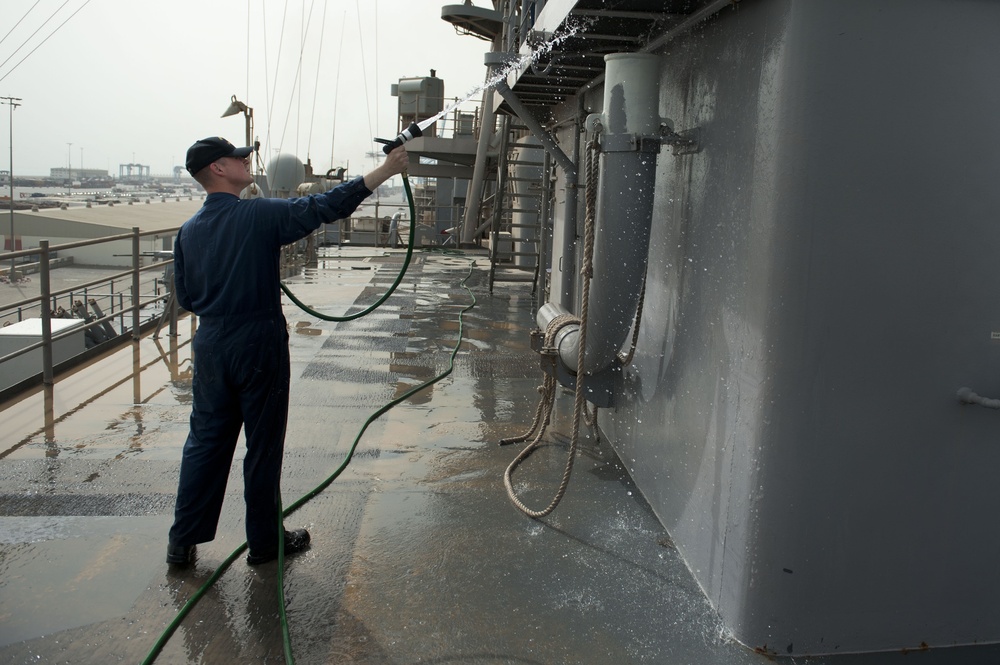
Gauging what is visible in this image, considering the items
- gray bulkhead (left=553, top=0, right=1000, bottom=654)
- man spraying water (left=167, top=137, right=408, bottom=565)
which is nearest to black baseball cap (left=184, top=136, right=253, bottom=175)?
man spraying water (left=167, top=137, right=408, bottom=565)

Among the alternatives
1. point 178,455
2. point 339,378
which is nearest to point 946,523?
point 178,455

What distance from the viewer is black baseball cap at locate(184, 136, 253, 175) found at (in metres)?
3.29

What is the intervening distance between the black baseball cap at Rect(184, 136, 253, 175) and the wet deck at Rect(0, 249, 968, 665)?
1694 millimetres

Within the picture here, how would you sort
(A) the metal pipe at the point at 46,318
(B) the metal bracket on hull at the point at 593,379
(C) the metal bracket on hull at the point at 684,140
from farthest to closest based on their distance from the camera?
(A) the metal pipe at the point at 46,318 < (B) the metal bracket on hull at the point at 593,379 < (C) the metal bracket on hull at the point at 684,140

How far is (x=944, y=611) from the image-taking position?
292 centimetres

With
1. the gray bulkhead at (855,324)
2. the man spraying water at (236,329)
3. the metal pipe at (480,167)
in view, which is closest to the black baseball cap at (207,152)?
the man spraying water at (236,329)

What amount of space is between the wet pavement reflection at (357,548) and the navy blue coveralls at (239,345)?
322 mm

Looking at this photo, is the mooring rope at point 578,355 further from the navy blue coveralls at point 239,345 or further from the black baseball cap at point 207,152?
the black baseball cap at point 207,152

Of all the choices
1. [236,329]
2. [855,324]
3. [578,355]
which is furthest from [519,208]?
[855,324]

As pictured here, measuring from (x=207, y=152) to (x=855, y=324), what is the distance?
261 cm

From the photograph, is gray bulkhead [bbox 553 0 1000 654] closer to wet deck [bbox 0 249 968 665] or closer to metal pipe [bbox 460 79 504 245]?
wet deck [bbox 0 249 968 665]

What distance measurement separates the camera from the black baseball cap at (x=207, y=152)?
3289 millimetres

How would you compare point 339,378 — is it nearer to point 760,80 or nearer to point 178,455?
point 178,455

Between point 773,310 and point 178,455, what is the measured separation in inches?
142
